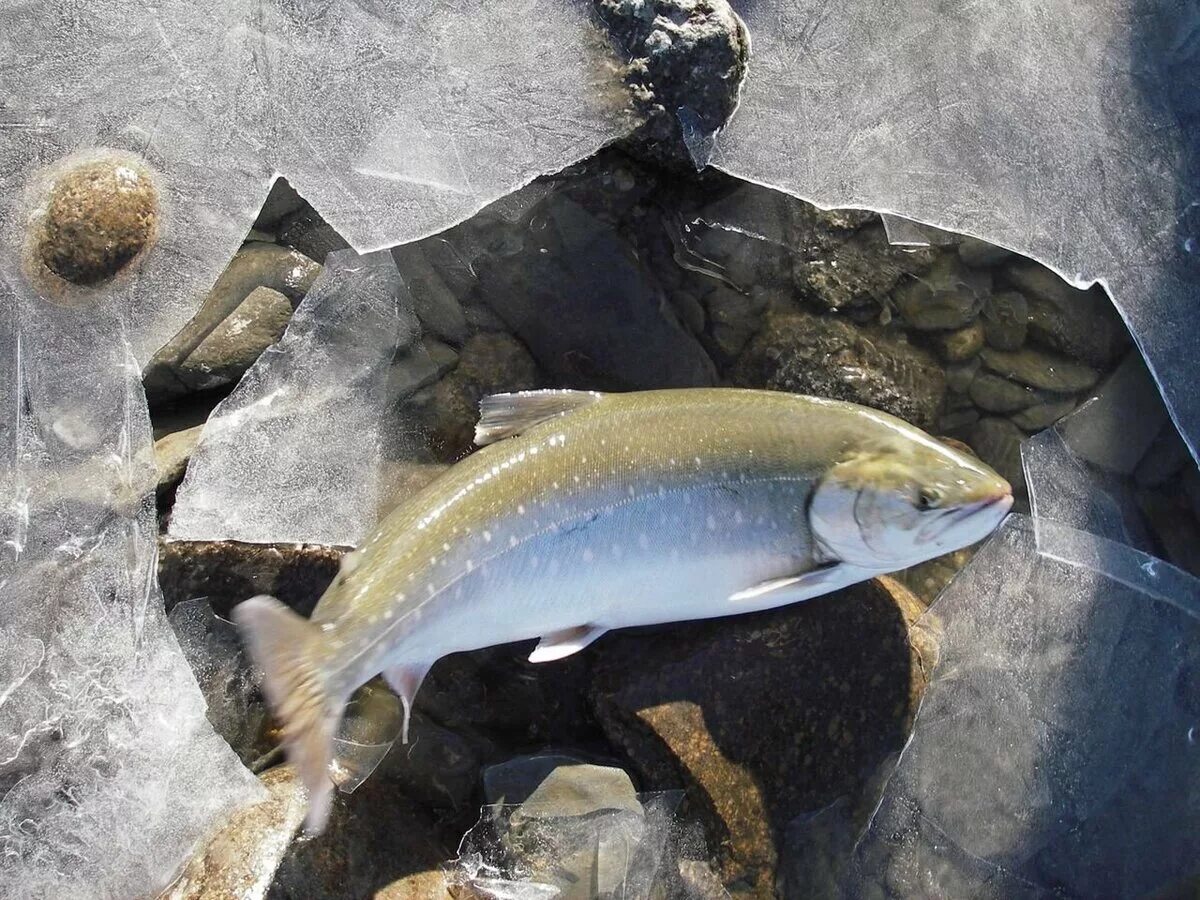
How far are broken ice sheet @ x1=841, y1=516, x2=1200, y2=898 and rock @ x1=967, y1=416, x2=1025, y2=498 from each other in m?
0.45

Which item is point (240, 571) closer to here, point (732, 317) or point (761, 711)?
point (761, 711)

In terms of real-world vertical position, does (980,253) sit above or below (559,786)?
above

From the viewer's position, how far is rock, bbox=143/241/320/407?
3578mm

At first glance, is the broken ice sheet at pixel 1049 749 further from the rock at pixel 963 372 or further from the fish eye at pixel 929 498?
the fish eye at pixel 929 498

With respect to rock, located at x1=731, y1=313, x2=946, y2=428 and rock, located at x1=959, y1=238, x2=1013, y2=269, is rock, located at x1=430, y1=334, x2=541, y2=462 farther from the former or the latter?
rock, located at x1=959, y1=238, x2=1013, y2=269

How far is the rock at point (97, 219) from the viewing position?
337 centimetres

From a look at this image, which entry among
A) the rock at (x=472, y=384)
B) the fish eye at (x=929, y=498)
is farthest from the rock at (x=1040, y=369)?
the rock at (x=472, y=384)

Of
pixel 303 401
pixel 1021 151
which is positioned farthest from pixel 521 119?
pixel 1021 151

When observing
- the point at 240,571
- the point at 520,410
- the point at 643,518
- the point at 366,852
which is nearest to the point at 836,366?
the point at 643,518

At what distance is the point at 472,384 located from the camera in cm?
368

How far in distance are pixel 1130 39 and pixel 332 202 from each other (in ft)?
11.2

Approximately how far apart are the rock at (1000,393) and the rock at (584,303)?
1.37 meters

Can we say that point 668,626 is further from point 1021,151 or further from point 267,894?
point 1021,151

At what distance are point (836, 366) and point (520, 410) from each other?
1.47 meters
